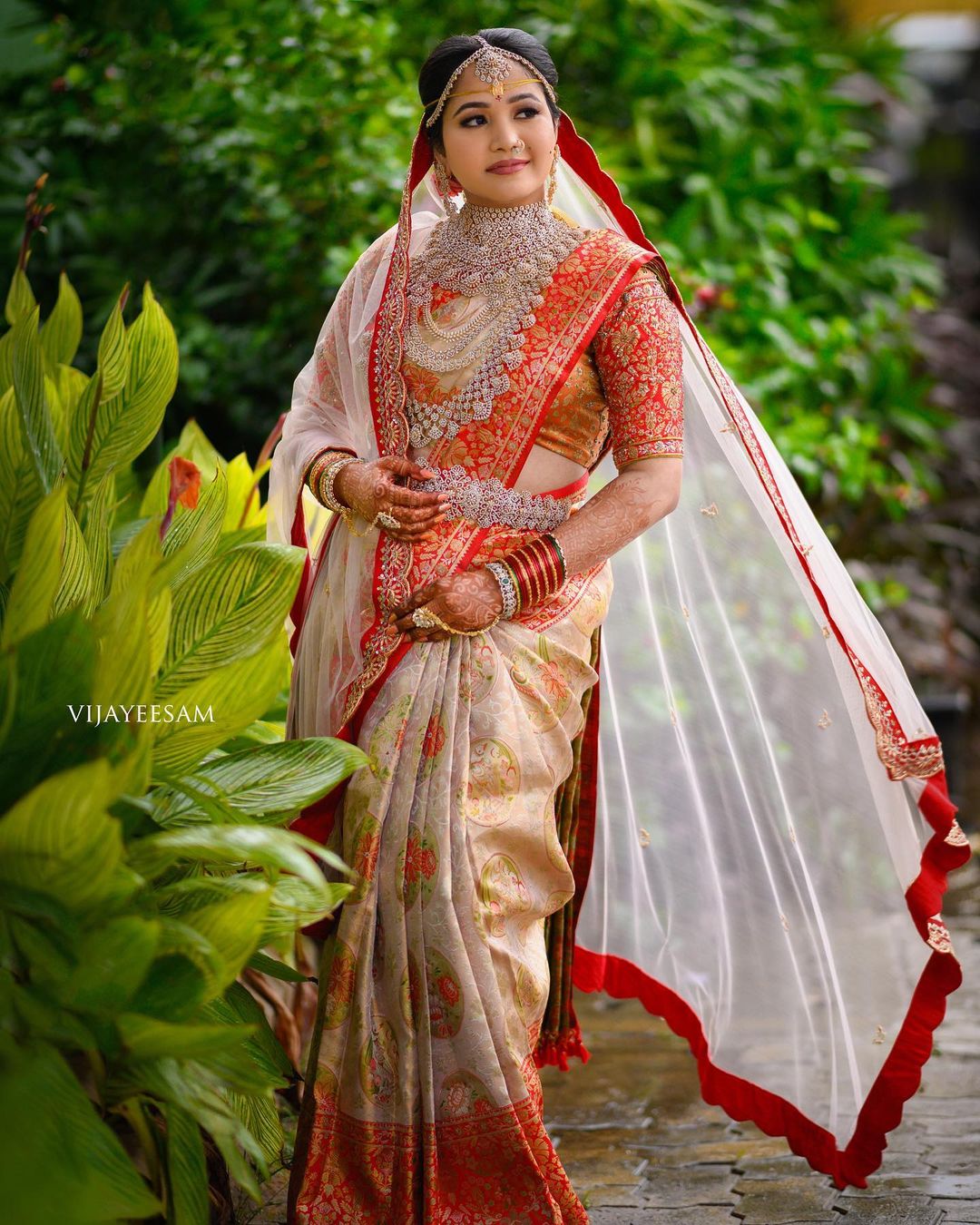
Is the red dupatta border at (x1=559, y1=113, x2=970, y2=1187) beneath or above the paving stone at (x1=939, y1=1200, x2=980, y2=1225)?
above

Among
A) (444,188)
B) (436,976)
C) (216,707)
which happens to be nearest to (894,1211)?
(436,976)

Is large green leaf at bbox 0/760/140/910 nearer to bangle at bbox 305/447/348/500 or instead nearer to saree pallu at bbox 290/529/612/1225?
saree pallu at bbox 290/529/612/1225

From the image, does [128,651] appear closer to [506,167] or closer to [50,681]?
[50,681]

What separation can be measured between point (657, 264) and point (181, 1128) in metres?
1.38

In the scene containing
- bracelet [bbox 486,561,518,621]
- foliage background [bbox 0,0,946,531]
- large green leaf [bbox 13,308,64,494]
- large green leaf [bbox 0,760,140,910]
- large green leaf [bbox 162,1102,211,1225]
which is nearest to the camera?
large green leaf [bbox 0,760,140,910]

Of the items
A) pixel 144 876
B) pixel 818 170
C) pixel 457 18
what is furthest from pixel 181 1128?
pixel 818 170

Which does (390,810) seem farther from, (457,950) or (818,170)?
(818,170)

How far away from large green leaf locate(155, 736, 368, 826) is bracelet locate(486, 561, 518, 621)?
0.98 ft

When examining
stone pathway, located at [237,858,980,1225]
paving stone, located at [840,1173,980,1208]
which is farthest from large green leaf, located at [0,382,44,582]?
paving stone, located at [840,1173,980,1208]

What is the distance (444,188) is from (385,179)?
1.69m

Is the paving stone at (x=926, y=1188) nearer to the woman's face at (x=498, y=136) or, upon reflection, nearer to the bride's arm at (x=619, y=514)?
the bride's arm at (x=619, y=514)

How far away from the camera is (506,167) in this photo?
2.15m

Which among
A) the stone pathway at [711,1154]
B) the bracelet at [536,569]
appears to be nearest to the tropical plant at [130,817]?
the bracelet at [536,569]

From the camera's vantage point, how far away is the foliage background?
403 cm
